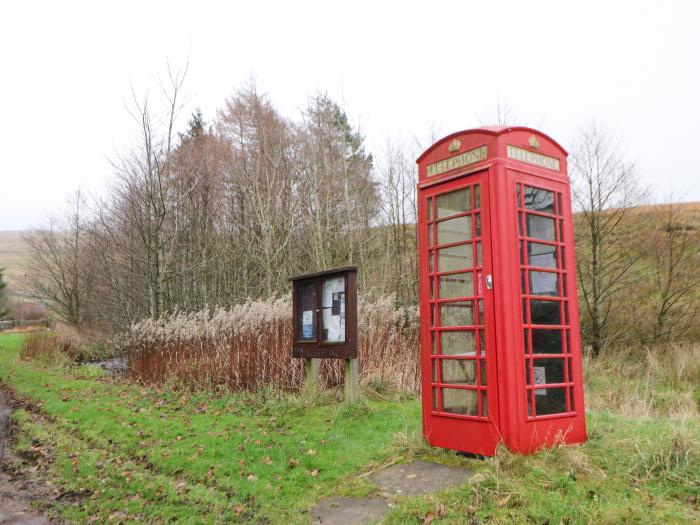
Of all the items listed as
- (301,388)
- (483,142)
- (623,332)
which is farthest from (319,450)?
(623,332)

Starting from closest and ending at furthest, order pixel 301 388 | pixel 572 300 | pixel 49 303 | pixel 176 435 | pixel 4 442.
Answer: pixel 572 300 → pixel 176 435 → pixel 4 442 → pixel 301 388 → pixel 49 303

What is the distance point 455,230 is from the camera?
484 cm

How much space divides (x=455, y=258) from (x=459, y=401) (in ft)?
4.22

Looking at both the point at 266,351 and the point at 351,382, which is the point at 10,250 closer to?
the point at 266,351

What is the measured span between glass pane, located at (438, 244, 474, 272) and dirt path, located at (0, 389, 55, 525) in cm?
421

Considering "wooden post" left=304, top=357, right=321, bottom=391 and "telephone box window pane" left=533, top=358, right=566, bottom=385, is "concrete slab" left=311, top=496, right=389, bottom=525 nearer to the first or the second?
"telephone box window pane" left=533, top=358, right=566, bottom=385

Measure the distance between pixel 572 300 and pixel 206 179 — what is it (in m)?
19.7

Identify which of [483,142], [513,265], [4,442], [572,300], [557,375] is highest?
[483,142]

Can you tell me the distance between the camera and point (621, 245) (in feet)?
59.8

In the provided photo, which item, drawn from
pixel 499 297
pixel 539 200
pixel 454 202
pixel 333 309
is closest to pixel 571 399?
pixel 499 297

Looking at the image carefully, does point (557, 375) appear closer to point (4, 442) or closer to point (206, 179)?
point (4, 442)

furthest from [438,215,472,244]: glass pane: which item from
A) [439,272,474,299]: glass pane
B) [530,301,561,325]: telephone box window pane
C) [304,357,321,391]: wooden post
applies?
[304,357,321,391]: wooden post

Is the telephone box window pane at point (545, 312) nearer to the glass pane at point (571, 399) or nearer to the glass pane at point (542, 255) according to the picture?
the glass pane at point (542, 255)

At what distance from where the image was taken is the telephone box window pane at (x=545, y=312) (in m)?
4.45
